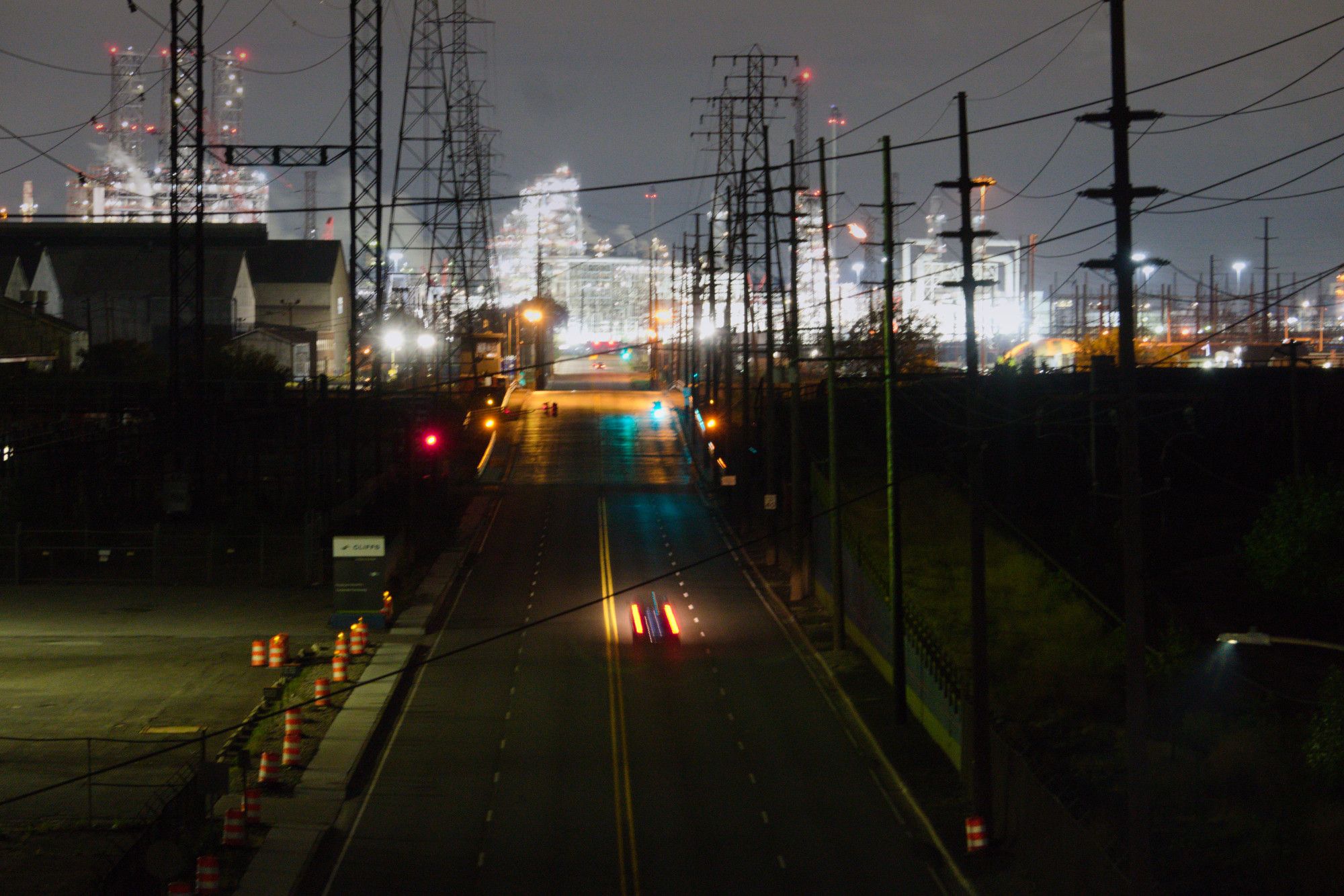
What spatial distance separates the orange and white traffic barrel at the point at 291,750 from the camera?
64.4 ft

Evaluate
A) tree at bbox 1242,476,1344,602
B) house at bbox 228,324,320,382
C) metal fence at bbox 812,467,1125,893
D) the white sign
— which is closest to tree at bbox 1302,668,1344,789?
metal fence at bbox 812,467,1125,893

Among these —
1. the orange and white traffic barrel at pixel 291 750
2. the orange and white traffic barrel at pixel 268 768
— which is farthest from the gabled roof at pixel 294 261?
the orange and white traffic barrel at pixel 268 768

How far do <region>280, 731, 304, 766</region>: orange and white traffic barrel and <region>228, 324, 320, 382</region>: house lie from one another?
44425 millimetres

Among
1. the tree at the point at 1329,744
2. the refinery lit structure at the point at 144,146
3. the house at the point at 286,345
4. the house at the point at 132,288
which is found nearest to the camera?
the tree at the point at 1329,744

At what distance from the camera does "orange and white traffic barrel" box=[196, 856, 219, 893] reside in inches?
554

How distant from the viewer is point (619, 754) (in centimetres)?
2030

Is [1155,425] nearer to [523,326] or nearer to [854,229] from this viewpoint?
[854,229]

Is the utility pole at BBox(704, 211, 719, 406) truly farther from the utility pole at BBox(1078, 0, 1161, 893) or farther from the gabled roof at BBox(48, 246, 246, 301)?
the utility pole at BBox(1078, 0, 1161, 893)

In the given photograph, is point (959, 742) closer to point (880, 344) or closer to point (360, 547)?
point (360, 547)

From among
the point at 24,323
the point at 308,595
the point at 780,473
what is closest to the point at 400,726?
the point at 308,595

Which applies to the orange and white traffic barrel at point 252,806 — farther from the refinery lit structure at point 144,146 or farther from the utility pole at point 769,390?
the refinery lit structure at point 144,146

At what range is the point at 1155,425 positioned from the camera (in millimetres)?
46625

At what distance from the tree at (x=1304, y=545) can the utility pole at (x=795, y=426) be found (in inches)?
447

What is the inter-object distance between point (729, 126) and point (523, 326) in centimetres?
6400
